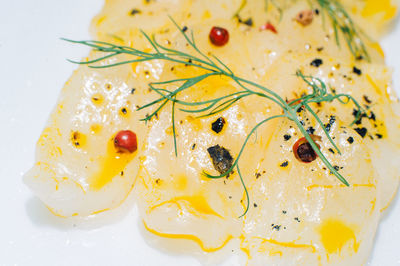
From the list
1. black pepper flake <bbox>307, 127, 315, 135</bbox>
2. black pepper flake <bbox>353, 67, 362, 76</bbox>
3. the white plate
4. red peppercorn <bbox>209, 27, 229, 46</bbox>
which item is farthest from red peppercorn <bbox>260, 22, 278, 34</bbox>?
the white plate

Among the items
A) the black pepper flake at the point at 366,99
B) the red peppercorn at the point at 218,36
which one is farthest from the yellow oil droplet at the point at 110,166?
the black pepper flake at the point at 366,99

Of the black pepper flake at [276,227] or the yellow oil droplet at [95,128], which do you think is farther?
the yellow oil droplet at [95,128]

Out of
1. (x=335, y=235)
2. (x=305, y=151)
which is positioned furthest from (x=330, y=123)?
(x=335, y=235)

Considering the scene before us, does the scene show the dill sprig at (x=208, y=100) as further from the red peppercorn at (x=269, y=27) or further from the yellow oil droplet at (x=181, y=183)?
the red peppercorn at (x=269, y=27)

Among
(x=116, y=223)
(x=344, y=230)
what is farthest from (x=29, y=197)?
(x=344, y=230)

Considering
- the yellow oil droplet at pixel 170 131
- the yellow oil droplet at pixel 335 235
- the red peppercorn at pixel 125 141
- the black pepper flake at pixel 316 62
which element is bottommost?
the yellow oil droplet at pixel 335 235

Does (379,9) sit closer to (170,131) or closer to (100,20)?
(170,131)

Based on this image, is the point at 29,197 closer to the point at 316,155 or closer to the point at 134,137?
the point at 134,137

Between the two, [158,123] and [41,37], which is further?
[41,37]
